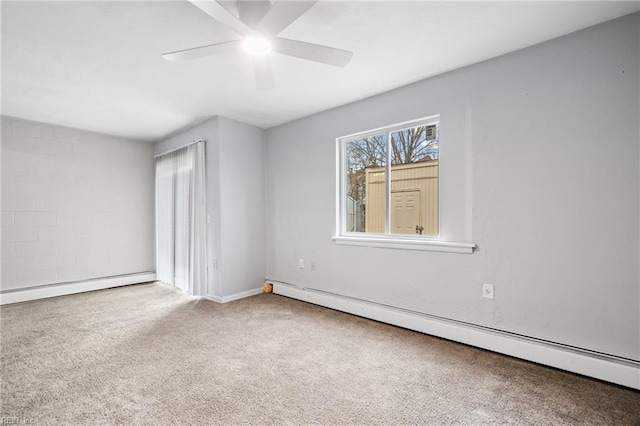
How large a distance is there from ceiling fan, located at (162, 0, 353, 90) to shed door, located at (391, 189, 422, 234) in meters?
1.61

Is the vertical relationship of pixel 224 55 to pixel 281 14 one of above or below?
above

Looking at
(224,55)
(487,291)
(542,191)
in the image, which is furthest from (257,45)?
(487,291)

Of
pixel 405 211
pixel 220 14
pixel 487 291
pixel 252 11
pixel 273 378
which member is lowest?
pixel 273 378

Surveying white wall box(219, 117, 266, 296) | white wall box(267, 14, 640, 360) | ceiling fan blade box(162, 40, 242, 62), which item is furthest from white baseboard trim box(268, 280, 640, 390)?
ceiling fan blade box(162, 40, 242, 62)

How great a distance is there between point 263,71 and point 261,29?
1.53ft

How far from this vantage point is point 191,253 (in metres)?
4.20

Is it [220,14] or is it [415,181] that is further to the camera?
[415,181]

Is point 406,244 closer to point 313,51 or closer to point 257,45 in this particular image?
point 313,51

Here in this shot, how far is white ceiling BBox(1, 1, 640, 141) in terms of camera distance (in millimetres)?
1902

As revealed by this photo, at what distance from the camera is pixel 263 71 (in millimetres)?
2176

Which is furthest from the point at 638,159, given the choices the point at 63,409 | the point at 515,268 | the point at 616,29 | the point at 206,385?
the point at 63,409

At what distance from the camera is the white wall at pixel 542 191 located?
1.98 metres

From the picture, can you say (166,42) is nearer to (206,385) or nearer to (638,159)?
(206,385)

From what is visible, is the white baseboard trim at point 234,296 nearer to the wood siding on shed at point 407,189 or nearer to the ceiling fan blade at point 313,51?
the wood siding on shed at point 407,189
